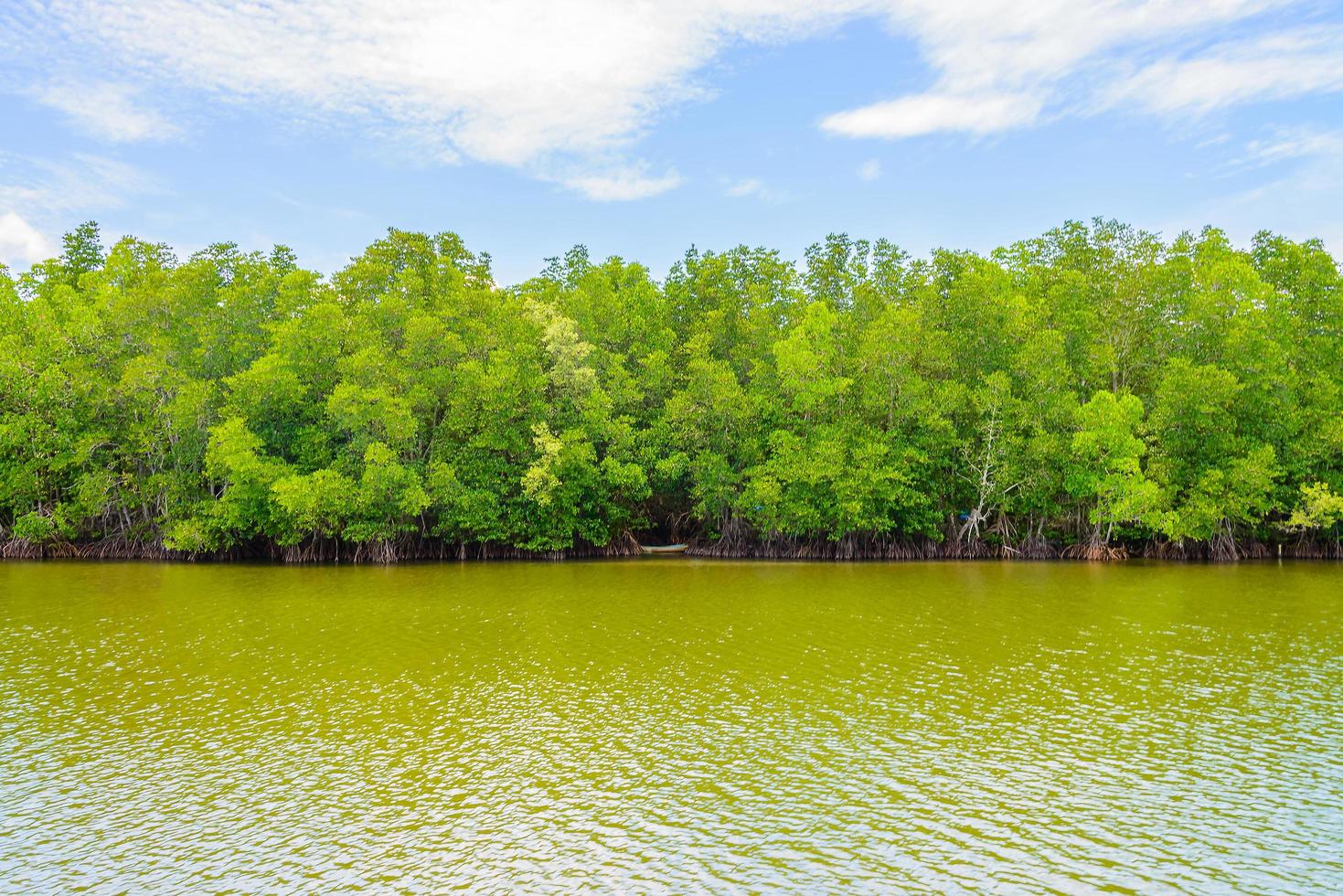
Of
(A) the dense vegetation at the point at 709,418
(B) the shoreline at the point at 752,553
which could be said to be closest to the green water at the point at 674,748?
(A) the dense vegetation at the point at 709,418

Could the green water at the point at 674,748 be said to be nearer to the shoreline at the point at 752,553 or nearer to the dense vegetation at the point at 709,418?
the dense vegetation at the point at 709,418

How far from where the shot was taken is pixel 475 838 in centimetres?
954

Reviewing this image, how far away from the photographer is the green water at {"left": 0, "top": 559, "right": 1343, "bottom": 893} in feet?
29.3

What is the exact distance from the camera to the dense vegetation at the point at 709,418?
120 ft

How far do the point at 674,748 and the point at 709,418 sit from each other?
2846cm

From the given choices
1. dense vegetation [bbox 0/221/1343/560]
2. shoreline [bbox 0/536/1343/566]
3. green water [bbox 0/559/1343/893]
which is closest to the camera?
green water [bbox 0/559/1343/893]

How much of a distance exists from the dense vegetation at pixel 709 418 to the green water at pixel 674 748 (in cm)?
1319

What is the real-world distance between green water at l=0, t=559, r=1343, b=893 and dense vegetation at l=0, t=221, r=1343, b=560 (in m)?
13.2

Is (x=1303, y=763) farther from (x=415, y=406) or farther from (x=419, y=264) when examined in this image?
(x=419, y=264)

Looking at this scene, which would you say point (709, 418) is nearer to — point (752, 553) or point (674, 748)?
point (752, 553)

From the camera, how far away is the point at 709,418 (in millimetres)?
40281

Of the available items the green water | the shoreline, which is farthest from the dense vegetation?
the green water

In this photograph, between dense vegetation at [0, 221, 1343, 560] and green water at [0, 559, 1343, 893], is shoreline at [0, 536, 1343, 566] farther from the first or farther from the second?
green water at [0, 559, 1343, 893]

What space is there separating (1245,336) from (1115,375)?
527 centimetres
